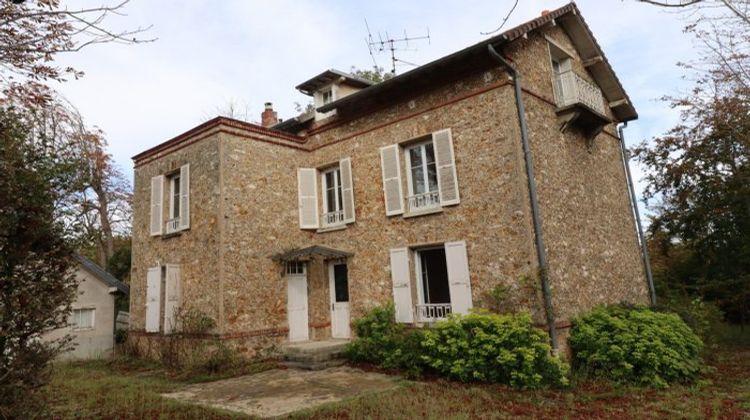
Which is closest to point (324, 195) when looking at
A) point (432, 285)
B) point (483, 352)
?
point (432, 285)

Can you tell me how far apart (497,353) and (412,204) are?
352 centimetres

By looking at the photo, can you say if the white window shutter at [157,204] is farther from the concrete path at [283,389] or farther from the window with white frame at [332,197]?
the concrete path at [283,389]

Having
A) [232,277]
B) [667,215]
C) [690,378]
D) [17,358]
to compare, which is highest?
[667,215]

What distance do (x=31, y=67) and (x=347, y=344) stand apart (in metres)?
7.00

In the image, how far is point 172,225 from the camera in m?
11.0

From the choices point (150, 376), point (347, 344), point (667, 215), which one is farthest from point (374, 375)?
point (667, 215)

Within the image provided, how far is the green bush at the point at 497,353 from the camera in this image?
22.3 feet

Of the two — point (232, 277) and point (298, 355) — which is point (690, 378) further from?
point (232, 277)

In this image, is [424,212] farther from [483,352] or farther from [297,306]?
[297,306]

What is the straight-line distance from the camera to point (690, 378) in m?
7.25

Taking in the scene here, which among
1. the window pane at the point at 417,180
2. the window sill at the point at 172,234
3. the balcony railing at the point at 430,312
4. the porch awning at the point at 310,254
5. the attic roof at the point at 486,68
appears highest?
the attic roof at the point at 486,68

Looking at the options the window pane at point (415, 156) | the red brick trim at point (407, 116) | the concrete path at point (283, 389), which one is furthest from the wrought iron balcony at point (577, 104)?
the concrete path at point (283, 389)

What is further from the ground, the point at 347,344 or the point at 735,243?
the point at 735,243

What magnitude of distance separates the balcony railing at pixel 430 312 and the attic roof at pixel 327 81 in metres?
6.77
